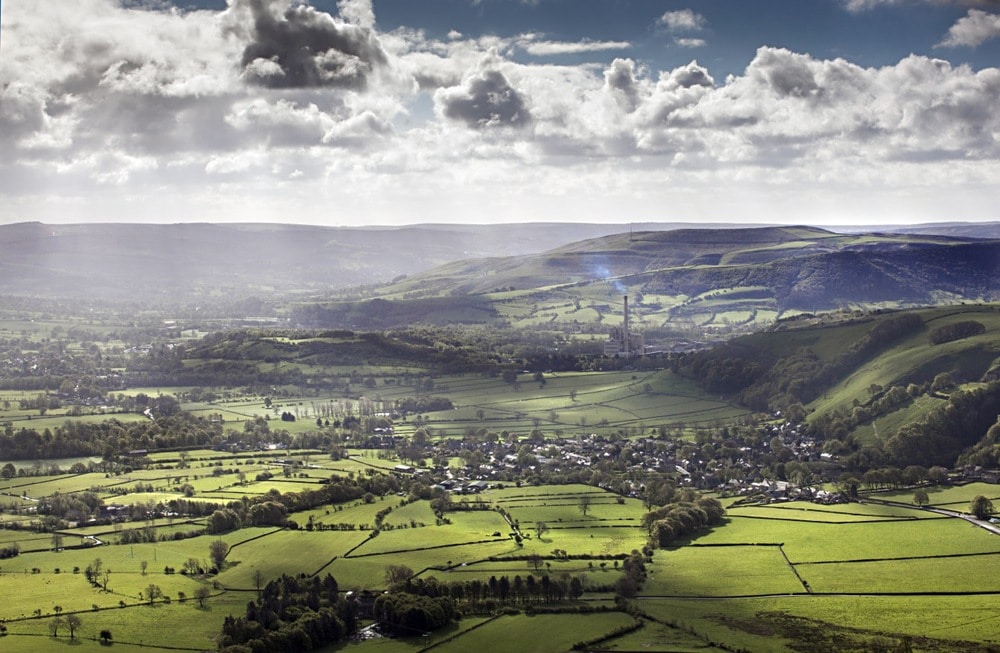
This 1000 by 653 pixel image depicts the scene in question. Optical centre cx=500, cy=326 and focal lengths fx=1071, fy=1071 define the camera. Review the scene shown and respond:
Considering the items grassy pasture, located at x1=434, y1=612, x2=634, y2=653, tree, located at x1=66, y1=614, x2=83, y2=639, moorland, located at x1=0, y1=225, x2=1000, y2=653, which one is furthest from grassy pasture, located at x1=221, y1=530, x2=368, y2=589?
grassy pasture, located at x1=434, y1=612, x2=634, y2=653

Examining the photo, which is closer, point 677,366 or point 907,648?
point 907,648

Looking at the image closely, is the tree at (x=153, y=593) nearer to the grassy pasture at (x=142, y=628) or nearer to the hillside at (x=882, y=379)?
the grassy pasture at (x=142, y=628)

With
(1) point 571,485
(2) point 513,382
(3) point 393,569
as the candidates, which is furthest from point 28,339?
(3) point 393,569

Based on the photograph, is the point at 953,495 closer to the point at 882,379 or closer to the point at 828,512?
the point at 828,512

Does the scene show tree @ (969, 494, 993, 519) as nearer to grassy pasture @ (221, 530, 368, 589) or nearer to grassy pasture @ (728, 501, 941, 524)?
grassy pasture @ (728, 501, 941, 524)

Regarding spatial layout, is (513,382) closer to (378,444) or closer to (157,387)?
(378,444)

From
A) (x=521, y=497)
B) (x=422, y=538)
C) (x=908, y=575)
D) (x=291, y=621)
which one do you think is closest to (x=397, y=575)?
(x=291, y=621)

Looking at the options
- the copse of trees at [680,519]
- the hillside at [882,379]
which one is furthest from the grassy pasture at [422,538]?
the hillside at [882,379]
